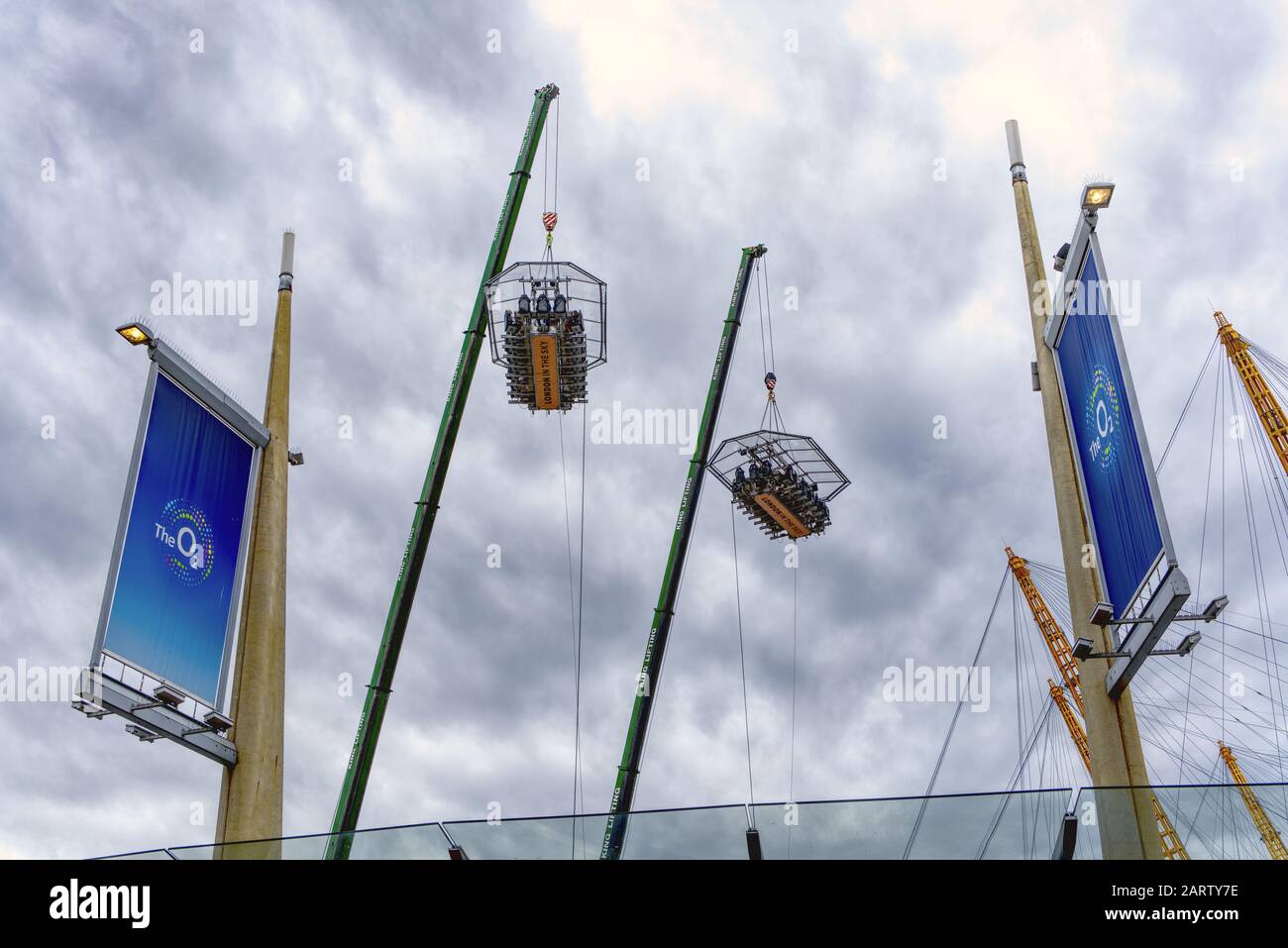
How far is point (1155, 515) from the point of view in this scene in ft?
52.5

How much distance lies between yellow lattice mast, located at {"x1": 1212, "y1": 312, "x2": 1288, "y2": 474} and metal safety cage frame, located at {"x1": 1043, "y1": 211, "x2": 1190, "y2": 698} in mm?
26053

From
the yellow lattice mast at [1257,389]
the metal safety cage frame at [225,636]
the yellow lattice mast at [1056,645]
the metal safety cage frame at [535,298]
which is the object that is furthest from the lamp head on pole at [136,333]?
the yellow lattice mast at [1056,645]

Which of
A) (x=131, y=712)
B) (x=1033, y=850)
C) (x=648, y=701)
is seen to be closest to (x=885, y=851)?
(x=1033, y=850)

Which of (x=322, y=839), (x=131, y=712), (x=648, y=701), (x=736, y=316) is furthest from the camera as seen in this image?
(x=736, y=316)

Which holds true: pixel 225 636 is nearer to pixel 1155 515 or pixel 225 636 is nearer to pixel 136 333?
pixel 136 333

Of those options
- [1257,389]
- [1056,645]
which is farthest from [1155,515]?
[1056,645]

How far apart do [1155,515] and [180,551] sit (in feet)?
56.7

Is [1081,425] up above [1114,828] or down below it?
above

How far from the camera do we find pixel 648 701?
39125 mm

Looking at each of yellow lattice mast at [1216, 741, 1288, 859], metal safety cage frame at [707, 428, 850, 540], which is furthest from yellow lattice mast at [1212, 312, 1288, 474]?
yellow lattice mast at [1216, 741, 1288, 859]

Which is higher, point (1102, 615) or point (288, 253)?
point (288, 253)
